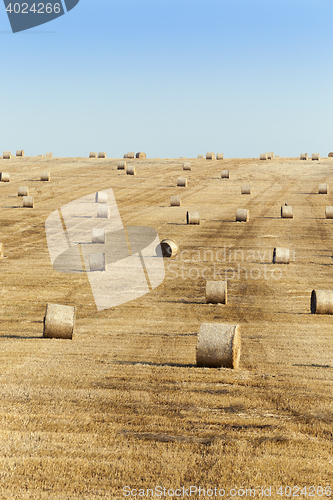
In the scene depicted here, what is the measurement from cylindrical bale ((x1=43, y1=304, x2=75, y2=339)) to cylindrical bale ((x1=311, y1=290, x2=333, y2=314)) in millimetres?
7165

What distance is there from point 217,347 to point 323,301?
7.06 meters

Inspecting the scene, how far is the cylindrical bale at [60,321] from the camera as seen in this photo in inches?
552

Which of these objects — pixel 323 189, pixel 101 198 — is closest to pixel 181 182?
pixel 101 198

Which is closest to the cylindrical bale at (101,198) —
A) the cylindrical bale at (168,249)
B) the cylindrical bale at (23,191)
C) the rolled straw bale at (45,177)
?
the cylindrical bale at (23,191)

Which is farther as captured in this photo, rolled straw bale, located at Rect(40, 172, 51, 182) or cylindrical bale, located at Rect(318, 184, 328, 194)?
rolled straw bale, located at Rect(40, 172, 51, 182)

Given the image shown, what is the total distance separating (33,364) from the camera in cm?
1150

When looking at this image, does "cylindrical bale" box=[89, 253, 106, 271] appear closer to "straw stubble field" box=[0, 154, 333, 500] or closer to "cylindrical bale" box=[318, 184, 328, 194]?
"straw stubble field" box=[0, 154, 333, 500]

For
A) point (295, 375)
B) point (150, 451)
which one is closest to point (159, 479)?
point (150, 451)

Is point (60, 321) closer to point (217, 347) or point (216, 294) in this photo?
point (217, 347)

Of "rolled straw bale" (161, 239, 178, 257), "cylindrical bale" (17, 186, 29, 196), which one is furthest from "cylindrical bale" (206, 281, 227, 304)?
"cylindrical bale" (17, 186, 29, 196)

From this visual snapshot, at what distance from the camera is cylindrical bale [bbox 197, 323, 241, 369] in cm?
1119

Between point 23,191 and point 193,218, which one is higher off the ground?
point 23,191

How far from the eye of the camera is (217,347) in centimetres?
1123

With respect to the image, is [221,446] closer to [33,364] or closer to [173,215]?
[33,364]
